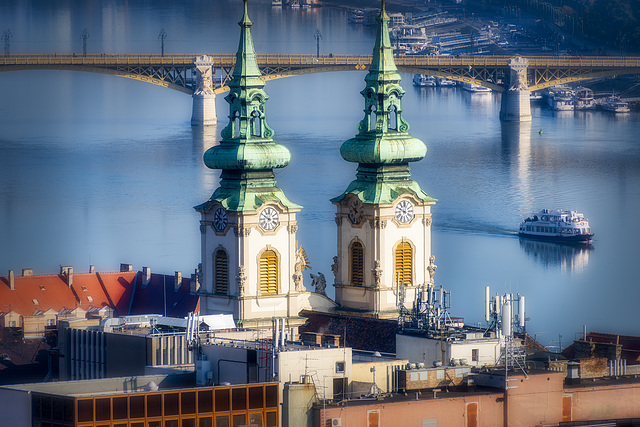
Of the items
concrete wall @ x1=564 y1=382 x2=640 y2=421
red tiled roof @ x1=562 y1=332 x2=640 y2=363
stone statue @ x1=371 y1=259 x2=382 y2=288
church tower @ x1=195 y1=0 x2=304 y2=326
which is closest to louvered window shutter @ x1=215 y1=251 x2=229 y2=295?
church tower @ x1=195 y1=0 x2=304 y2=326

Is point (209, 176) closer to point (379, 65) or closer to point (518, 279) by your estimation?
point (518, 279)

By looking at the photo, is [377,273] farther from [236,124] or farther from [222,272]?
[236,124]

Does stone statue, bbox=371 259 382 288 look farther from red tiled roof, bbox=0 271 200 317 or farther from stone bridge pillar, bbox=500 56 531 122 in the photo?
stone bridge pillar, bbox=500 56 531 122

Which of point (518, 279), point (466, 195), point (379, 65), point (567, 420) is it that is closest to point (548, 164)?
point (466, 195)

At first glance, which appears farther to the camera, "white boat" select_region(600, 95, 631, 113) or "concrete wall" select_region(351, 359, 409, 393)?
"white boat" select_region(600, 95, 631, 113)

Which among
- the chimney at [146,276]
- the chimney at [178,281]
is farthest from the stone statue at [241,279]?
the chimney at [146,276]

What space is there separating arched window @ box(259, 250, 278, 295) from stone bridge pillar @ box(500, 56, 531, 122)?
244 feet

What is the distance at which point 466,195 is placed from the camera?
89562mm

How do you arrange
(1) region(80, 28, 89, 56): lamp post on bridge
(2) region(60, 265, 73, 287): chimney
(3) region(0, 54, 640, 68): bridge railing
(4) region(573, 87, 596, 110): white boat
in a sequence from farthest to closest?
(4) region(573, 87, 596, 110): white boat, (1) region(80, 28, 89, 56): lamp post on bridge, (3) region(0, 54, 640, 68): bridge railing, (2) region(60, 265, 73, 287): chimney

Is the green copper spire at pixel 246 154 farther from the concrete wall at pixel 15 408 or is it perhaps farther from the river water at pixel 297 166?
the concrete wall at pixel 15 408

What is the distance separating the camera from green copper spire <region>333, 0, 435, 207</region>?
49625 millimetres

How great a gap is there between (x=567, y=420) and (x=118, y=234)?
4147cm

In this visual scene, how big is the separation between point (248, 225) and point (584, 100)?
85.0 metres

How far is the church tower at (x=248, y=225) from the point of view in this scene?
160 feet
